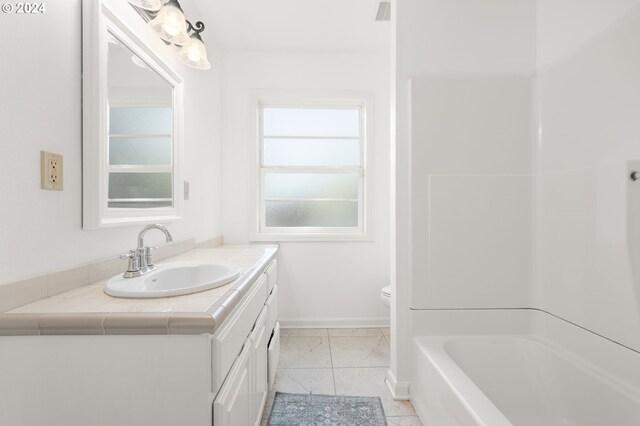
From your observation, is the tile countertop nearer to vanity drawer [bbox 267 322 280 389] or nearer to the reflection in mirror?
the reflection in mirror

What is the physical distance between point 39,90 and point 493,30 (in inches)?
83.4

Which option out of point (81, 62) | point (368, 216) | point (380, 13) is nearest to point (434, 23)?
point (380, 13)

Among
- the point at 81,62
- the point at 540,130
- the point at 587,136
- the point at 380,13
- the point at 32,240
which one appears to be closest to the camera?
the point at 32,240

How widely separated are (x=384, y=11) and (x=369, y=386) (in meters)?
2.51

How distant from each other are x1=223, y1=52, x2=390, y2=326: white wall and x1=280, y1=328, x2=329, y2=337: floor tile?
0.20 feet

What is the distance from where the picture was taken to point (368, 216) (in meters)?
2.69

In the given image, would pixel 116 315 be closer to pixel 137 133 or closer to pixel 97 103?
pixel 97 103

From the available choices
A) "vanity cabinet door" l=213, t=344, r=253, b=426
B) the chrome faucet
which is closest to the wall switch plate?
the chrome faucet

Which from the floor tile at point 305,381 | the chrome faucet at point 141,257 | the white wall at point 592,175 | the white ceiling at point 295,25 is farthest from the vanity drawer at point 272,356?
the white ceiling at point 295,25

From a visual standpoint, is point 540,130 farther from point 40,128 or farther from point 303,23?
point 40,128

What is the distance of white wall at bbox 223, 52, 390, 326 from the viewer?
2.68 metres

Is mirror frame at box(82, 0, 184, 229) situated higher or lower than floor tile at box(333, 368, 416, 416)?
higher

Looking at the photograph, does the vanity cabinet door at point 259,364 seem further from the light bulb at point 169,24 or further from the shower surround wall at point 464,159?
the light bulb at point 169,24

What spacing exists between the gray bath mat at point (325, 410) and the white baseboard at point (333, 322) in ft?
3.02
